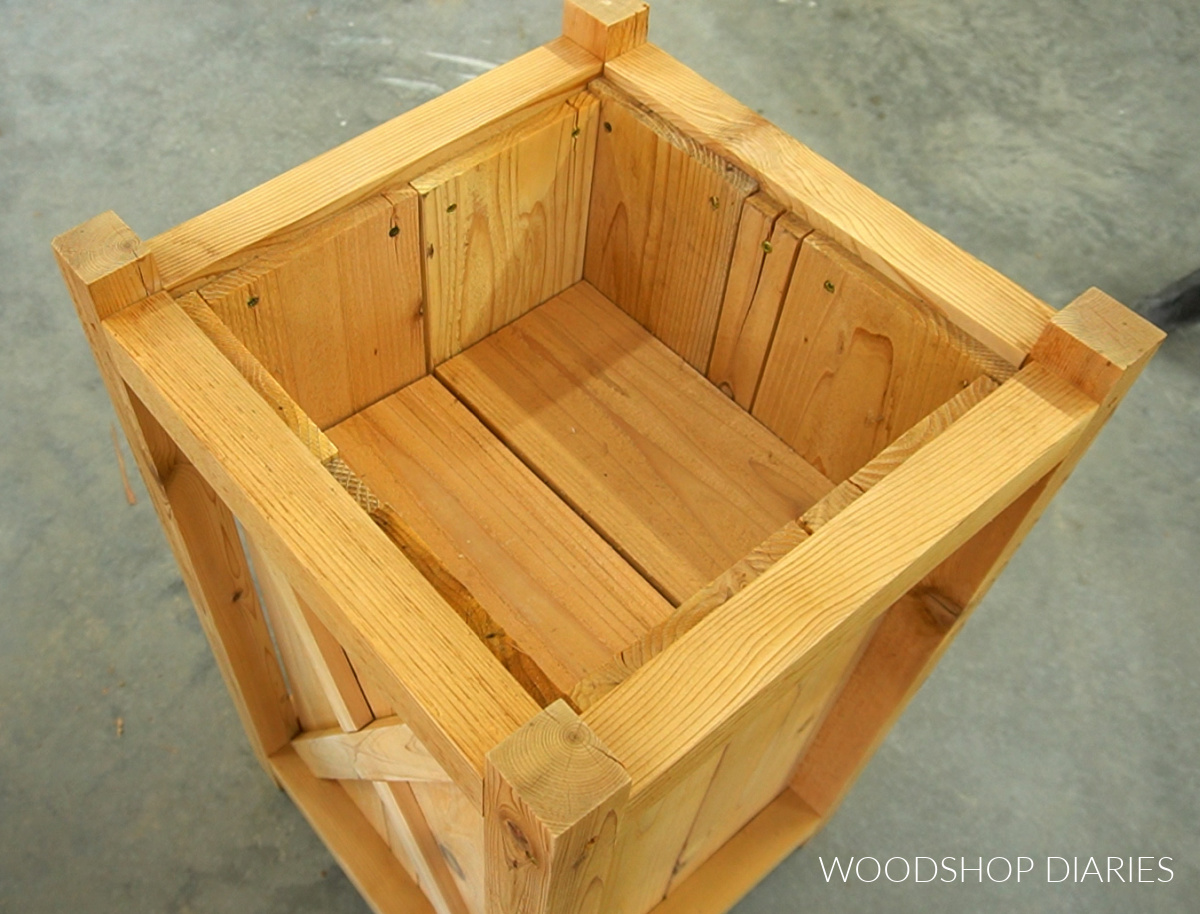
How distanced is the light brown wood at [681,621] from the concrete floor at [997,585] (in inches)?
43.3

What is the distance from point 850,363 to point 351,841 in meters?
1.05

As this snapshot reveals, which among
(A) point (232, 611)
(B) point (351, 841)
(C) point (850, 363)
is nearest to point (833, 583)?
(C) point (850, 363)

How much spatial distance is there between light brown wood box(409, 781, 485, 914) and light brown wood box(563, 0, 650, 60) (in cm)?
87

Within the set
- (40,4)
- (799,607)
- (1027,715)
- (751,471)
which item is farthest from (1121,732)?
(40,4)

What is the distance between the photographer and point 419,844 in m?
1.50

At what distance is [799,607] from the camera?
3.21ft

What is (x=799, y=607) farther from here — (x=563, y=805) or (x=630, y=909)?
(x=630, y=909)

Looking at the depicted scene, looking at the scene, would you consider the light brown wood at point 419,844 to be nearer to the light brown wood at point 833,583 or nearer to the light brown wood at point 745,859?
the light brown wood at point 745,859

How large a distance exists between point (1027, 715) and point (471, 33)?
2.09 m

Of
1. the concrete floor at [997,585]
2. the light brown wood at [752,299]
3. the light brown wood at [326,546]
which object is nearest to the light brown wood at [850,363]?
the light brown wood at [752,299]

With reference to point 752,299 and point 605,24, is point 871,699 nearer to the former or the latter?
point 752,299

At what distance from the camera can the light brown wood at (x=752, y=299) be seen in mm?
1361

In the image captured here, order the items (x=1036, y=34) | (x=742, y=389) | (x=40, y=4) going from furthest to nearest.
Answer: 1. (x=1036, y=34)
2. (x=40, y=4)
3. (x=742, y=389)

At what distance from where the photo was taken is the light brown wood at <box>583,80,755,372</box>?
1411 mm
